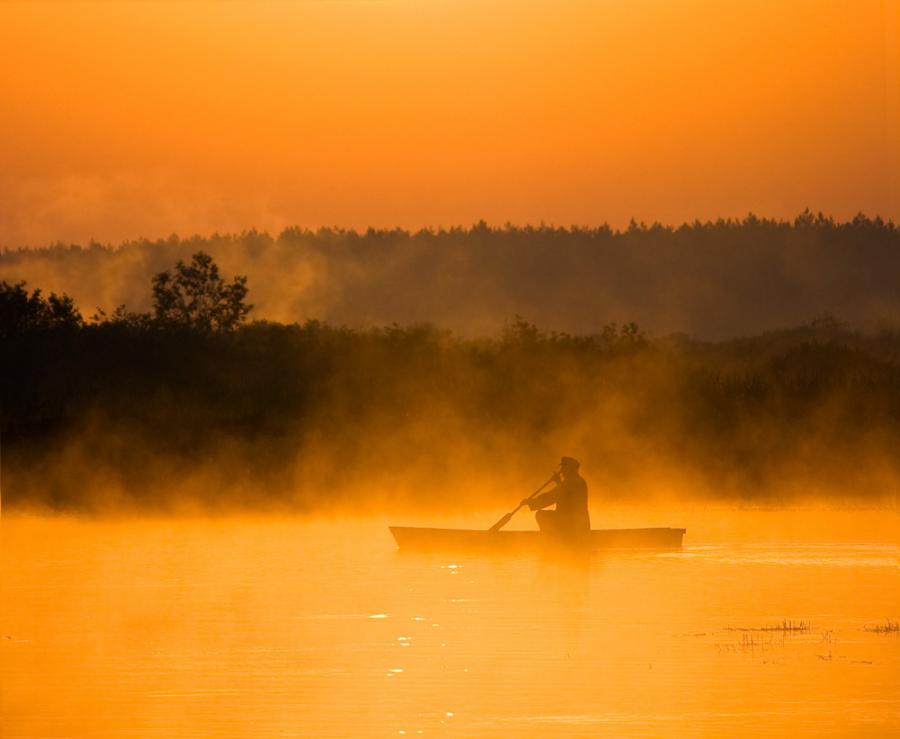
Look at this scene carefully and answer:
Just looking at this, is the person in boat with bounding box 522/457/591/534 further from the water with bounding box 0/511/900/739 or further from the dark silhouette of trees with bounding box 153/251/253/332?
the dark silhouette of trees with bounding box 153/251/253/332

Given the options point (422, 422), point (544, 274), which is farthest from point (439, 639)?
point (544, 274)

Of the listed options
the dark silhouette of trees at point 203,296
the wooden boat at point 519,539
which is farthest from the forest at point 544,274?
the wooden boat at point 519,539

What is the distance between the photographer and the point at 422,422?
42.2 m

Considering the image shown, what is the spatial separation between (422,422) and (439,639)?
24.1 m

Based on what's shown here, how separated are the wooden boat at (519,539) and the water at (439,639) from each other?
216mm

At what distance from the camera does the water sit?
13.9 m

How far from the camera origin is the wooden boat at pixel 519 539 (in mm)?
25531

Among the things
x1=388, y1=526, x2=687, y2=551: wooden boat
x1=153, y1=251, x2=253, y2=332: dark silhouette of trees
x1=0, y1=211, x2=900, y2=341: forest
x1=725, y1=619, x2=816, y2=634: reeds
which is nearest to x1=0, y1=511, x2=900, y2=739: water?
x1=725, y1=619, x2=816, y2=634: reeds

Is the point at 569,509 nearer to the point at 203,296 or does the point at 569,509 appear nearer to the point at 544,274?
the point at 203,296

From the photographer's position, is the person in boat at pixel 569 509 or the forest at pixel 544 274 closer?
the person in boat at pixel 569 509

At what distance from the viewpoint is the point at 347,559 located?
25719mm

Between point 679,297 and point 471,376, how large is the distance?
117337 millimetres

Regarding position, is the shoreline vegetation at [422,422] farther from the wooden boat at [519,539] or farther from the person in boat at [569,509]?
the person in boat at [569,509]

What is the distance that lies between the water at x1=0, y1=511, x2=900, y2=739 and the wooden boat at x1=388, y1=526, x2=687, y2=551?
216mm
